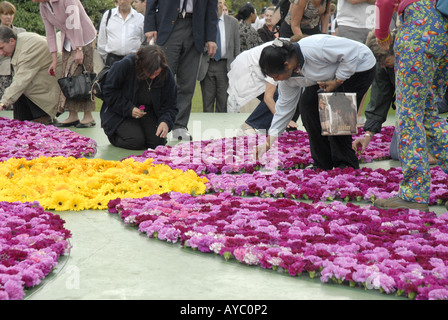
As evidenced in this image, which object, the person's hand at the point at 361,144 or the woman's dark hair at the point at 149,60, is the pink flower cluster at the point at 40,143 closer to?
the woman's dark hair at the point at 149,60

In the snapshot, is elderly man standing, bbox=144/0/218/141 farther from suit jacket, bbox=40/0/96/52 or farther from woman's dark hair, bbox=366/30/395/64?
woman's dark hair, bbox=366/30/395/64

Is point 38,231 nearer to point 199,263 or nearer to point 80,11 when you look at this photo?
point 199,263

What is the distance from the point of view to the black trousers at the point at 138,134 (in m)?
7.29

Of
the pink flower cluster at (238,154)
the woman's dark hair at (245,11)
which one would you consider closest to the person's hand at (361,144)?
the pink flower cluster at (238,154)

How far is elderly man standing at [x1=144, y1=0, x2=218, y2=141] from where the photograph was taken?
7.62m

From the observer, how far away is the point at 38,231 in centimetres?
385

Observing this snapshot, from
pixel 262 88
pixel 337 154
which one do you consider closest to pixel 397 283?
pixel 337 154

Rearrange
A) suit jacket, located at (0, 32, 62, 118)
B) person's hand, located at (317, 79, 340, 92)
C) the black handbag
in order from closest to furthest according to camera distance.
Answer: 1. person's hand, located at (317, 79, 340, 92)
2. the black handbag
3. suit jacket, located at (0, 32, 62, 118)

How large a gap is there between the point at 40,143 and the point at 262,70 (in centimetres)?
299

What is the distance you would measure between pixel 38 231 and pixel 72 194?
3.03 ft

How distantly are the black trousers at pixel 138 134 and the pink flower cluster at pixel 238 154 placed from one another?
0.36m

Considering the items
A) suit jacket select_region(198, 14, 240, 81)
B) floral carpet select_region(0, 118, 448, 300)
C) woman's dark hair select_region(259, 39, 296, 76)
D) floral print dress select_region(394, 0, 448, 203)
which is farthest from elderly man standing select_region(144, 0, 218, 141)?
floral print dress select_region(394, 0, 448, 203)

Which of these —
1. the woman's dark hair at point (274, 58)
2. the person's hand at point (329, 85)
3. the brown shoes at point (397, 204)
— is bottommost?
the brown shoes at point (397, 204)

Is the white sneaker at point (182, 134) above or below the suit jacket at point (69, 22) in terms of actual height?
below
